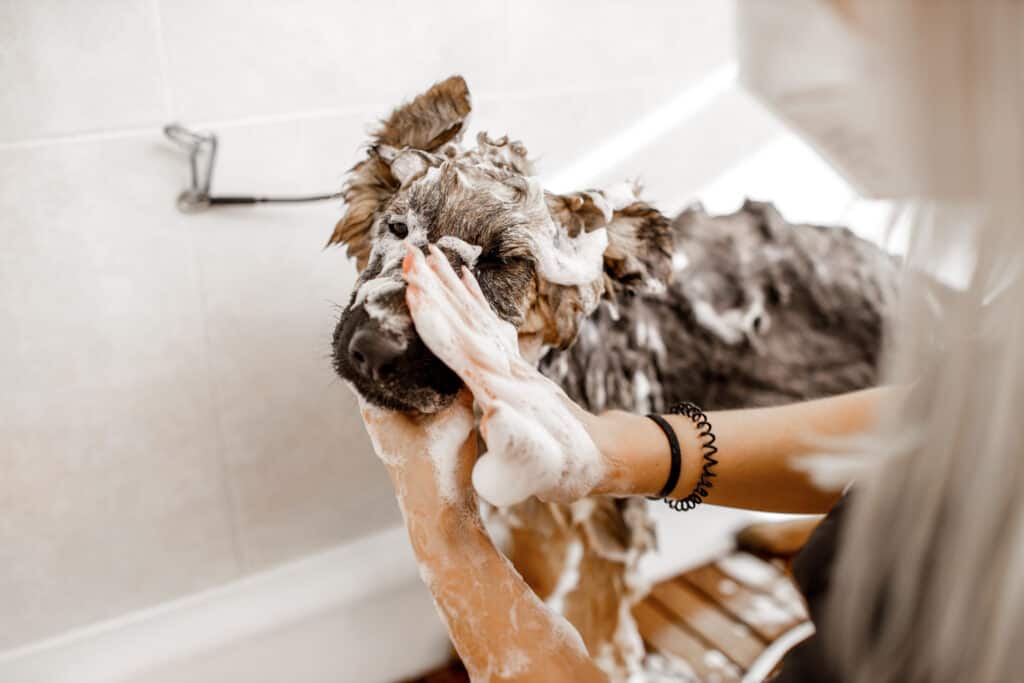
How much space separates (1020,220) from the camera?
0.54 metres

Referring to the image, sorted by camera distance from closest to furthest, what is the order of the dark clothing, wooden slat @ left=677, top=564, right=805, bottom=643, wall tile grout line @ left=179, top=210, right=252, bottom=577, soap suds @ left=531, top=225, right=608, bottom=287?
1. the dark clothing
2. soap suds @ left=531, top=225, right=608, bottom=287
3. wall tile grout line @ left=179, top=210, right=252, bottom=577
4. wooden slat @ left=677, top=564, right=805, bottom=643

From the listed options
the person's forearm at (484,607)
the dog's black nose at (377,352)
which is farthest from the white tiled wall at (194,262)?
the person's forearm at (484,607)

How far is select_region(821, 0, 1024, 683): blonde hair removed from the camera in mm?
505

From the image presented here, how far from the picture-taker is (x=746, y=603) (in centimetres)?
163

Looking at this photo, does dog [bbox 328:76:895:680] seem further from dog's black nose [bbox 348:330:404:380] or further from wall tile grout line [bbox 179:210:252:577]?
wall tile grout line [bbox 179:210:252:577]

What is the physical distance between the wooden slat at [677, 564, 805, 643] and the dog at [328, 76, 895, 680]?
11.7 inches

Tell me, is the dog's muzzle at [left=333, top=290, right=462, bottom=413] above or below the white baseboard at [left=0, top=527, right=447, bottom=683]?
above

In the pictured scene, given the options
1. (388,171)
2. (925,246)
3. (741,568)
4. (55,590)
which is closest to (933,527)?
(925,246)

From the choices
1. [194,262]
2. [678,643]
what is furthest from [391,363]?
[678,643]

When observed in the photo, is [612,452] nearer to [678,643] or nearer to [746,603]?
[678,643]

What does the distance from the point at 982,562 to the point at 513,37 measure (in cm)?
112

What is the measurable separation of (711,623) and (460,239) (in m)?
1.07

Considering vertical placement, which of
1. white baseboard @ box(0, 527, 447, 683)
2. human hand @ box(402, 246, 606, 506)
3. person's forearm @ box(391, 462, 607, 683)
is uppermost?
human hand @ box(402, 246, 606, 506)

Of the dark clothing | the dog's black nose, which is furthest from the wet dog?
the dark clothing
